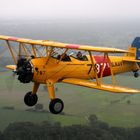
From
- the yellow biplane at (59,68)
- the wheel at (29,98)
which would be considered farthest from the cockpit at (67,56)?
the wheel at (29,98)

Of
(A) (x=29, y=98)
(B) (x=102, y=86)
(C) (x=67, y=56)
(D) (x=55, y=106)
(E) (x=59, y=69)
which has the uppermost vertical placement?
(C) (x=67, y=56)

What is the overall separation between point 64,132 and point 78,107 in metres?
16.6

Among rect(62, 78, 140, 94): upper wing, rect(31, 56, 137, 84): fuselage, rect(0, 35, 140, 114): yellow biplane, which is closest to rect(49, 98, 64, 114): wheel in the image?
rect(0, 35, 140, 114): yellow biplane

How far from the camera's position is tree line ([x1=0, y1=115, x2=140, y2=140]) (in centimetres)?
7119

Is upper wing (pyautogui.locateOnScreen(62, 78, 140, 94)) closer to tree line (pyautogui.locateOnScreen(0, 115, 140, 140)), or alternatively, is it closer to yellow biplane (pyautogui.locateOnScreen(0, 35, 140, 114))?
yellow biplane (pyautogui.locateOnScreen(0, 35, 140, 114))

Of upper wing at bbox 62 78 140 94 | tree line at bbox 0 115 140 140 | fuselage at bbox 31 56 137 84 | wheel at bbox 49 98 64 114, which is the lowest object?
tree line at bbox 0 115 140 140

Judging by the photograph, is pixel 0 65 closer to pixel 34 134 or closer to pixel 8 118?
pixel 8 118

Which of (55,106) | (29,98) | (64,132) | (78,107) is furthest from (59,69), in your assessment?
(78,107)

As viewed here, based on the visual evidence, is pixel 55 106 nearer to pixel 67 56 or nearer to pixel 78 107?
pixel 67 56

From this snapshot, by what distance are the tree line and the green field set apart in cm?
318

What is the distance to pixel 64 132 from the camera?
7081 centimetres

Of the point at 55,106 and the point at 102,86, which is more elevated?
the point at 102,86

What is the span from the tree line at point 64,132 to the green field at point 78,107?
10.4ft

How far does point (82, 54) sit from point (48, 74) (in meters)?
2.53
